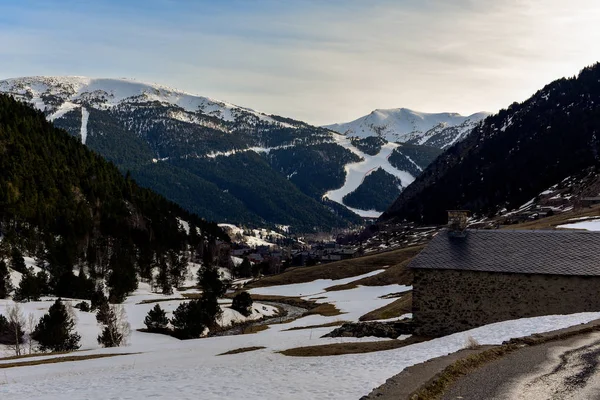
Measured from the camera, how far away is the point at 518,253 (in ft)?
124

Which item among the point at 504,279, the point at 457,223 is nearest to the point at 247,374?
the point at 504,279

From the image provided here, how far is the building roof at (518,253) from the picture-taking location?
117 ft

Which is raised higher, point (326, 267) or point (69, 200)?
point (69, 200)

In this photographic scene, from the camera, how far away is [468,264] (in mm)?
37625

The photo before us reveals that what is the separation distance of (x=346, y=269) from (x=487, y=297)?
85.5 metres

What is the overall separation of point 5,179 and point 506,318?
487 feet

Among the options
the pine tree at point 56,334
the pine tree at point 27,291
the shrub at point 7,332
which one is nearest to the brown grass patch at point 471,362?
the pine tree at point 56,334

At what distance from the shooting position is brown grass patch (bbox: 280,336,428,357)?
103ft

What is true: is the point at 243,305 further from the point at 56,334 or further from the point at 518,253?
the point at 518,253

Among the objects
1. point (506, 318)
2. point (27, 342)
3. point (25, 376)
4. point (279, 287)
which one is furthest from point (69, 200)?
point (506, 318)

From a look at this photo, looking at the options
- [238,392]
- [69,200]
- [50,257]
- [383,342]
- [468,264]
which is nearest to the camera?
[238,392]

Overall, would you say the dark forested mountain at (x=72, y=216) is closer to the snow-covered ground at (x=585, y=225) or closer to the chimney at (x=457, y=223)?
the chimney at (x=457, y=223)

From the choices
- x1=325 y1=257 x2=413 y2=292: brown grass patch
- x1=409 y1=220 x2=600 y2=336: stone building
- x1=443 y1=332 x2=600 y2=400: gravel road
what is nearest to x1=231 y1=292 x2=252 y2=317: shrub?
x1=325 y1=257 x2=413 y2=292: brown grass patch

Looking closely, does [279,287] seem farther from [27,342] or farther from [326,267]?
[27,342]
